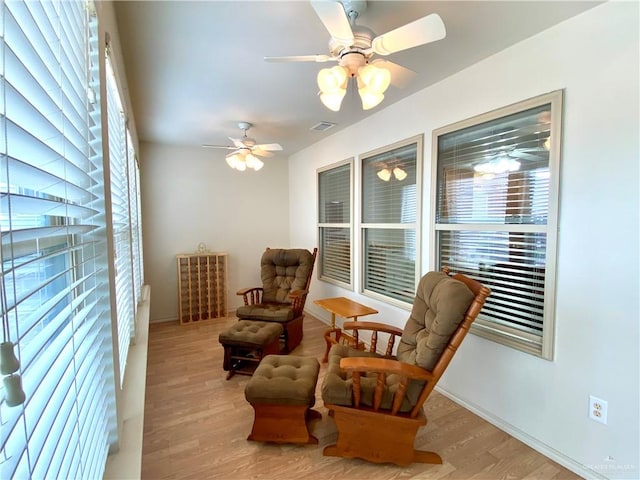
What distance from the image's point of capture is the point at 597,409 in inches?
69.5

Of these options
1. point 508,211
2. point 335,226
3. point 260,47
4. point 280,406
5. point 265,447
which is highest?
point 260,47

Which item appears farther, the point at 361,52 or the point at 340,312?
the point at 340,312

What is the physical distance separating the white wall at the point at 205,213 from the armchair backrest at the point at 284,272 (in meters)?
0.91

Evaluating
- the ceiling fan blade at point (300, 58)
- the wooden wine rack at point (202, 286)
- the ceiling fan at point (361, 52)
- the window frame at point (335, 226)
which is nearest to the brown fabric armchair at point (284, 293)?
the window frame at point (335, 226)

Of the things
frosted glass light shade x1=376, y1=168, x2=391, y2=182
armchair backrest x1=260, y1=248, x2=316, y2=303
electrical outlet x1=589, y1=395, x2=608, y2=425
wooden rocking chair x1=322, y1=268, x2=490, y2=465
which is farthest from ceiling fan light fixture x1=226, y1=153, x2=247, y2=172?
electrical outlet x1=589, y1=395, x2=608, y2=425

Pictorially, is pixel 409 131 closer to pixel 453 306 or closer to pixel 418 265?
pixel 418 265

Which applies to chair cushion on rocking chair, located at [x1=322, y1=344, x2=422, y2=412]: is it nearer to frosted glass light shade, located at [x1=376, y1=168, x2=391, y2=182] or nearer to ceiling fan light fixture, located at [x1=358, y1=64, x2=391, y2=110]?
ceiling fan light fixture, located at [x1=358, y1=64, x2=391, y2=110]

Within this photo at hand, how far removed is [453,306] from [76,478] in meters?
1.67

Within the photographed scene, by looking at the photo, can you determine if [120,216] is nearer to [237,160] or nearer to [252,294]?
[237,160]

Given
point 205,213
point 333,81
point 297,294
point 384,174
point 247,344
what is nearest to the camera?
point 333,81

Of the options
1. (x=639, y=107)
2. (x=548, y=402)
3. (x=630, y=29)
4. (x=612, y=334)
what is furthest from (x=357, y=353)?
(x=630, y=29)

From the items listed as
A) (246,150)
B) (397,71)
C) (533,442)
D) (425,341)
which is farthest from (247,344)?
(397,71)

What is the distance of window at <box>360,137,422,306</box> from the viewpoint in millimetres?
2992

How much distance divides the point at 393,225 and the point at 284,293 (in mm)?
1634
